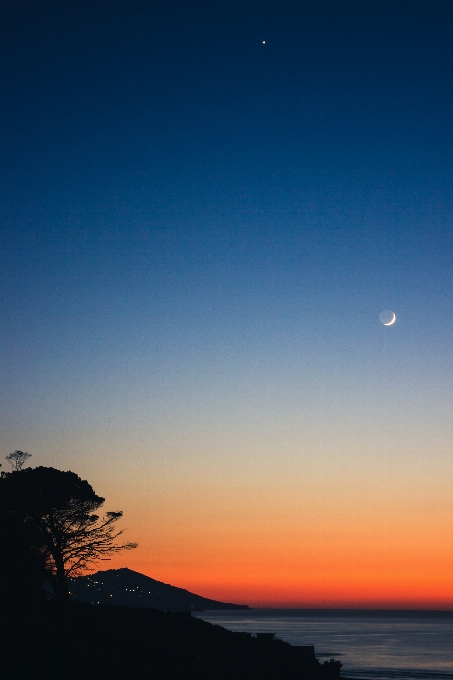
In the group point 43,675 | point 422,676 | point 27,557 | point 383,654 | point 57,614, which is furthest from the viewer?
point 383,654

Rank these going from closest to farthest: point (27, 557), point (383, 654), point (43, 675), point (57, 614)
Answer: point (43, 675) → point (27, 557) → point (57, 614) → point (383, 654)

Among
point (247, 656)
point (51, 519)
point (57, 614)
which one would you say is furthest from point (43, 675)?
point (247, 656)

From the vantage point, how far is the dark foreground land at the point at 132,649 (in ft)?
120

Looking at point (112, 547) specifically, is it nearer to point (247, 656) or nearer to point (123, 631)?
point (123, 631)

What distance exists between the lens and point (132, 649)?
141ft

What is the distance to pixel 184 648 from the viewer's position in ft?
153

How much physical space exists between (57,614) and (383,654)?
112 meters

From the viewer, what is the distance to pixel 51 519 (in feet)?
166

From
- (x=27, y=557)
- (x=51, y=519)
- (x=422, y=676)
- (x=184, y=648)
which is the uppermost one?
(x=51, y=519)

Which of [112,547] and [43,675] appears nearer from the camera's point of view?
[43,675]

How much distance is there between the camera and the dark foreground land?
36.5m

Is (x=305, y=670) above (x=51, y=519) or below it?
below

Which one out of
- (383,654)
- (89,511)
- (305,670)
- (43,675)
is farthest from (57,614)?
(383,654)

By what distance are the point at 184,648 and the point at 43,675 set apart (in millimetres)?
14288
